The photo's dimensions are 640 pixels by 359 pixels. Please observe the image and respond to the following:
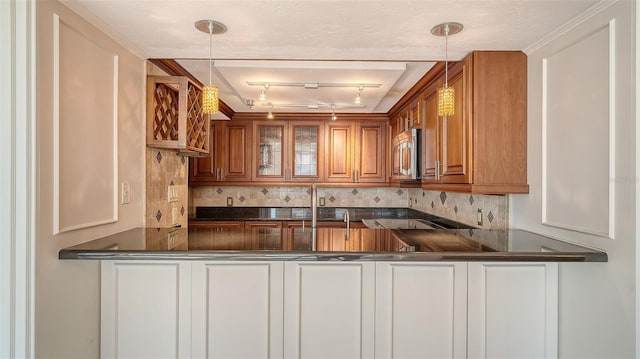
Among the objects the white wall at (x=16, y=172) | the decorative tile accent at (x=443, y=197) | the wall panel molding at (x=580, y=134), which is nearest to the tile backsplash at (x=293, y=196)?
the decorative tile accent at (x=443, y=197)

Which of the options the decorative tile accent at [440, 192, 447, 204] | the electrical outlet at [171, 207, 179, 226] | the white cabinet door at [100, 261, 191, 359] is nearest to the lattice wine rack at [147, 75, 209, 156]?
the electrical outlet at [171, 207, 179, 226]

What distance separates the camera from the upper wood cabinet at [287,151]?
14.3ft

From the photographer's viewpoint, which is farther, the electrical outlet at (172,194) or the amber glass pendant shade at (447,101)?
the electrical outlet at (172,194)

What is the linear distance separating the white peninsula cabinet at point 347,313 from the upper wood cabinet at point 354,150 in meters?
2.66

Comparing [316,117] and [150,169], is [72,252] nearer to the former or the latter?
[150,169]

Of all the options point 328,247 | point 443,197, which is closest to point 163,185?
point 328,247

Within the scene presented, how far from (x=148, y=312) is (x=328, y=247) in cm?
92

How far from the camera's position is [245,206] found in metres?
4.71

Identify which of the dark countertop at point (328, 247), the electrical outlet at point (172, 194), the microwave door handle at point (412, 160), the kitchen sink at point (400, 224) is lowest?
the kitchen sink at point (400, 224)

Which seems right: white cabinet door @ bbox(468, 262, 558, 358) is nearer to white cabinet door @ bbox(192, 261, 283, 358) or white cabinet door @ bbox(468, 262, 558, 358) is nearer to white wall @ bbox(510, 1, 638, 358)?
white wall @ bbox(510, 1, 638, 358)

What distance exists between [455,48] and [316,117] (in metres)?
2.37

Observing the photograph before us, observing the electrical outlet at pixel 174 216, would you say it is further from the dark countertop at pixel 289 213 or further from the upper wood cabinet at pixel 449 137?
the upper wood cabinet at pixel 449 137

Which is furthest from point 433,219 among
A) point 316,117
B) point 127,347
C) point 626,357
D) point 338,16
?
point 127,347

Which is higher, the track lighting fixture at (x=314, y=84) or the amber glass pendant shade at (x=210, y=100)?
the track lighting fixture at (x=314, y=84)
